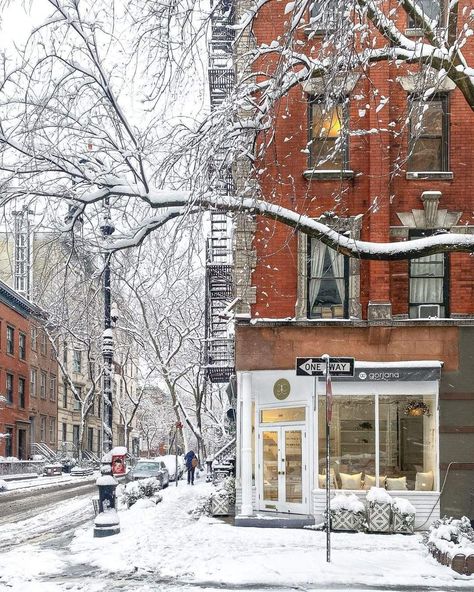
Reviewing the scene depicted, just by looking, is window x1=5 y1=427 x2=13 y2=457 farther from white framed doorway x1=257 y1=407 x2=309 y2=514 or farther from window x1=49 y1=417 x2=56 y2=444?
white framed doorway x1=257 y1=407 x2=309 y2=514

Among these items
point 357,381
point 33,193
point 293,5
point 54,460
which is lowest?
point 54,460

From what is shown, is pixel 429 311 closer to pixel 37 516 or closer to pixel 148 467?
pixel 37 516

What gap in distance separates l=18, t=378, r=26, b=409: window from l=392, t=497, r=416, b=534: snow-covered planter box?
43375 mm

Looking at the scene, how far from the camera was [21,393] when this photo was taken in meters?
→ 57.1

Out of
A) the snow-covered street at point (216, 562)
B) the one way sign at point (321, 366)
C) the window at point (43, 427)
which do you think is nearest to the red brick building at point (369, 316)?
the snow-covered street at point (216, 562)

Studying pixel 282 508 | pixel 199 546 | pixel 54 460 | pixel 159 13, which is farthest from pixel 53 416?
pixel 159 13

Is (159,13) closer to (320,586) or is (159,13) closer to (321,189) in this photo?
(320,586)

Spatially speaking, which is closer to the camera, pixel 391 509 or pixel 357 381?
pixel 391 509

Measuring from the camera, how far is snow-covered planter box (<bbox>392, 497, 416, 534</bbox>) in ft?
54.6

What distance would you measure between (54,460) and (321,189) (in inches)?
1675

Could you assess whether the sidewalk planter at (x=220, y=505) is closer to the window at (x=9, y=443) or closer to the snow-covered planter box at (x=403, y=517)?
the snow-covered planter box at (x=403, y=517)

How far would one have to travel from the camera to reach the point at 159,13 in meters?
9.87

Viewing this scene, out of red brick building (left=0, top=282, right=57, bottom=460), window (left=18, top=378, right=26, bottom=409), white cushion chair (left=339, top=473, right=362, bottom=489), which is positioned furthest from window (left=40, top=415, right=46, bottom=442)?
white cushion chair (left=339, top=473, right=362, bottom=489)

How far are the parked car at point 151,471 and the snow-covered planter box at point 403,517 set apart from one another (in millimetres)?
18382
